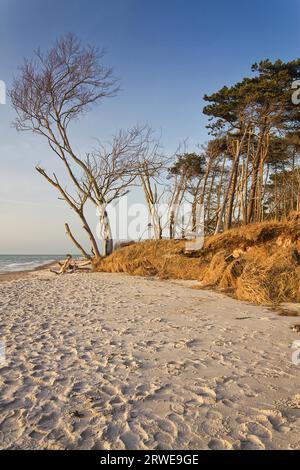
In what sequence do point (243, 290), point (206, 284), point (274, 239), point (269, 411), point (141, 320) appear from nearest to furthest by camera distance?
point (269, 411) → point (141, 320) → point (243, 290) → point (206, 284) → point (274, 239)

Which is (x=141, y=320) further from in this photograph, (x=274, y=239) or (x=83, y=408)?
(x=274, y=239)

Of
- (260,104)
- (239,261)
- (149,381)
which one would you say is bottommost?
(149,381)

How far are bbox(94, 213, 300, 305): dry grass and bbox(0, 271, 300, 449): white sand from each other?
65.6 inches

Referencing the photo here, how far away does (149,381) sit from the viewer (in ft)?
10.4

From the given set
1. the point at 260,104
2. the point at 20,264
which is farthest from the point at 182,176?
the point at 20,264

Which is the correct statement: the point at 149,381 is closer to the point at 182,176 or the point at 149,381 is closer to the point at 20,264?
the point at 182,176

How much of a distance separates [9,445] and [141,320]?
11.3 feet

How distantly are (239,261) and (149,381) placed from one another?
676 centimetres

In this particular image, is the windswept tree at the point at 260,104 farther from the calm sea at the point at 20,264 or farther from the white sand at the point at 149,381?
the calm sea at the point at 20,264

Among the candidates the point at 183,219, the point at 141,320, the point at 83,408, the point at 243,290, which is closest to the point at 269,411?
the point at 83,408

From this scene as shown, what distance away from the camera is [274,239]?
1107 centimetres

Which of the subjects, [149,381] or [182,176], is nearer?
[149,381]

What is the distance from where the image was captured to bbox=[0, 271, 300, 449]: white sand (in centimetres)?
232

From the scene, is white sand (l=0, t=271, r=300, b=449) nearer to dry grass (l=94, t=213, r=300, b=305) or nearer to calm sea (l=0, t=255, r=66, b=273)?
dry grass (l=94, t=213, r=300, b=305)
